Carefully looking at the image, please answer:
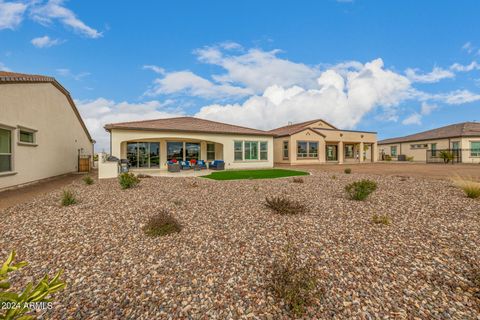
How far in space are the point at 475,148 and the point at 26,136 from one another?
4585 centimetres

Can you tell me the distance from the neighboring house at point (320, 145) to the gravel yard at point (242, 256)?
19119 mm

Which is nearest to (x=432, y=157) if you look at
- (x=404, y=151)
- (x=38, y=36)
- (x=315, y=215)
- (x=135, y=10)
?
(x=404, y=151)

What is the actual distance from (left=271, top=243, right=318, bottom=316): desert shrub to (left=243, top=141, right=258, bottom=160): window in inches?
683

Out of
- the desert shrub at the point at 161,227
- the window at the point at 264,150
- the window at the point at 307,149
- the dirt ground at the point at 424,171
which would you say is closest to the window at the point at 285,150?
the window at the point at 307,149

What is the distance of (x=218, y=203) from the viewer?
7.04m

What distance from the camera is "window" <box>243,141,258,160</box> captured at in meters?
20.8

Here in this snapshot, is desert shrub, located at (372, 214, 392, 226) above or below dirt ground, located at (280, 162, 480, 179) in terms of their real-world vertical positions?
below

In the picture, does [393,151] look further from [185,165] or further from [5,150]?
[5,150]

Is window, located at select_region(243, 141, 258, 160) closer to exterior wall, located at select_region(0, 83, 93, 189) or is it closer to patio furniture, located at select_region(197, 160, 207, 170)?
patio furniture, located at select_region(197, 160, 207, 170)

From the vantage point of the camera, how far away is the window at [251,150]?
2077 cm

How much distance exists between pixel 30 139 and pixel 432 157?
4257 cm

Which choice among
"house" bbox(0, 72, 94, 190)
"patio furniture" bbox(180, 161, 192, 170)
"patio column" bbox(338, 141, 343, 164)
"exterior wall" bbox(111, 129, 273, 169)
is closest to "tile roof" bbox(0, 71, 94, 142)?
"house" bbox(0, 72, 94, 190)

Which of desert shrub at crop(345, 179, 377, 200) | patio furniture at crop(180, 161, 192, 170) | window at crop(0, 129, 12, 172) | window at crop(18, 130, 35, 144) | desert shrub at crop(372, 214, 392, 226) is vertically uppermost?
window at crop(18, 130, 35, 144)

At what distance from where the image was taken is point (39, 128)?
39.9ft
